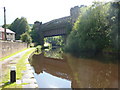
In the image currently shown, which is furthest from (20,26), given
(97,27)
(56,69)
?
(56,69)

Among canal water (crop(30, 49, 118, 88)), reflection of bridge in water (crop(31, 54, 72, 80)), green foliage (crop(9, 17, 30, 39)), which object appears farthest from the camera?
green foliage (crop(9, 17, 30, 39))

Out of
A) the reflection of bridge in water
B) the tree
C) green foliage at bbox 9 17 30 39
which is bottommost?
the reflection of bridge in water

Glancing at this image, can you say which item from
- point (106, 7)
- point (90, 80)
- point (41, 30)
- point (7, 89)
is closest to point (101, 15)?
point (106, 7)

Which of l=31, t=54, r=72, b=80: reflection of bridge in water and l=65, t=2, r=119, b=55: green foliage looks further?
l=65, t=2, r=119, b=55: green foliage

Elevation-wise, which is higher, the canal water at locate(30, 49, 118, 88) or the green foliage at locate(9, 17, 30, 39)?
the green foliage at locate(9, 17, 30, 39)

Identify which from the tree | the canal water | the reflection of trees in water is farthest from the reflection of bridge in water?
the reflection of trees in water

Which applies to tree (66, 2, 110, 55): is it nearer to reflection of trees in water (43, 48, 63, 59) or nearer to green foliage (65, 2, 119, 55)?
green foliage (65, 2, 119, 55)

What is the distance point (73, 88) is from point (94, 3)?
22.9 meters

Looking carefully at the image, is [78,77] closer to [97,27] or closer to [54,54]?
[97,27]

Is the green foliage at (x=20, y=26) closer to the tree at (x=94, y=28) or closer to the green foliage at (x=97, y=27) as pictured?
the tree at (x=94, y=28)

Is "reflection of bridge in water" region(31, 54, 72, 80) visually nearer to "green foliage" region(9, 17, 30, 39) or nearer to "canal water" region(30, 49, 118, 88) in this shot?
"canal water" region(30, 49, 118, 88)

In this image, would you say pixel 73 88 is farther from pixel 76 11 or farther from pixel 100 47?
pixel 76 11

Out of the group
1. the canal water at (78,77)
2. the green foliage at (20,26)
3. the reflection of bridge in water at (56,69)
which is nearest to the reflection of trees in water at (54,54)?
the reflection of bridge in water at (56,69)

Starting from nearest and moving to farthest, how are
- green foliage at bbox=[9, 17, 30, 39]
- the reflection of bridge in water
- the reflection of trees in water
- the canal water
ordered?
1. the canal water
2. the reflection of bridge in water
3. the reflection of trees in water
4. green foliage at bbox=[9, 17, 30, 39]
